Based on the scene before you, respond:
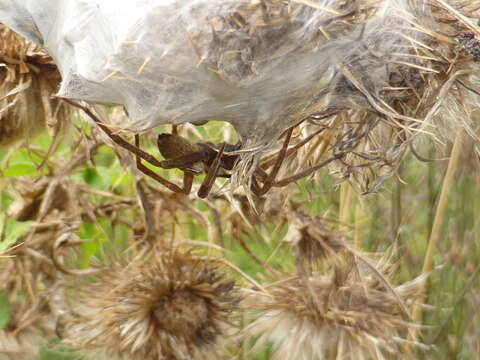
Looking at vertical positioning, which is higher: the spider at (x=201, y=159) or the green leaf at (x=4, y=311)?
the spider at (x=201, y=159)

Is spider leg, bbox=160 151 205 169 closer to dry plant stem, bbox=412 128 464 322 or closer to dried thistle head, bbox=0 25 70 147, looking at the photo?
dried thistle head, bbox=0 25 70 147

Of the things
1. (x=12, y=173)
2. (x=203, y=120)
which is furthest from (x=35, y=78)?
(x=203, y=120)

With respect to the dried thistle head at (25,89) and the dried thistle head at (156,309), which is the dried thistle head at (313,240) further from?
the dried thistle head at (25,89)

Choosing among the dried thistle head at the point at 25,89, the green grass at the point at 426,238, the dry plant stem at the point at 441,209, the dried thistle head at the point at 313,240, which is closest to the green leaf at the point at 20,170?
the dried thistle head at the point at 25,89

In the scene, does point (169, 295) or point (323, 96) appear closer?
point (323, 96)

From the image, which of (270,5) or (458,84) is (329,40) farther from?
(458,84)
